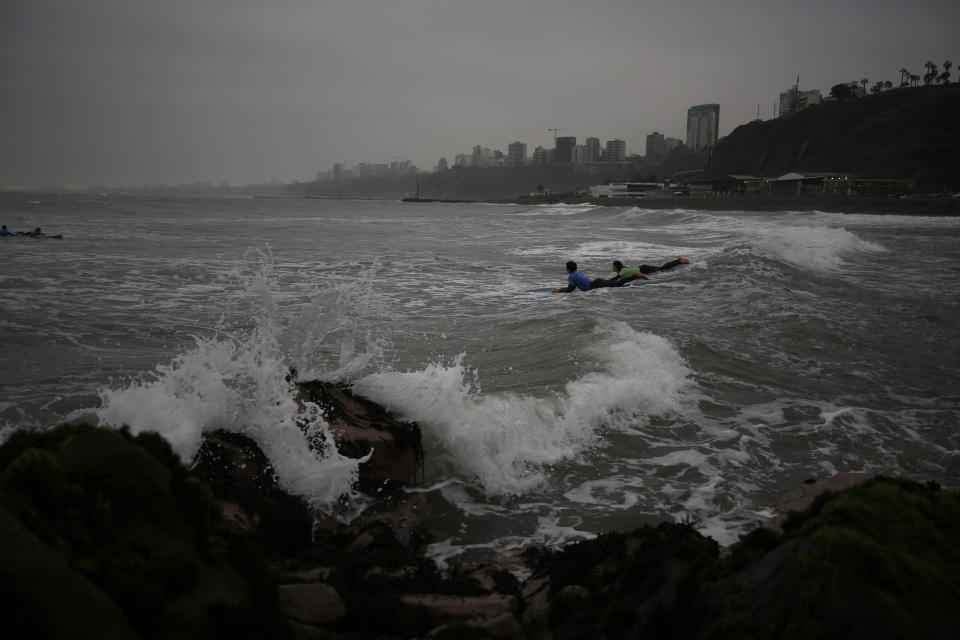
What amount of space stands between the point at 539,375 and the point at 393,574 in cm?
554

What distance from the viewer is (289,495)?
5027mm

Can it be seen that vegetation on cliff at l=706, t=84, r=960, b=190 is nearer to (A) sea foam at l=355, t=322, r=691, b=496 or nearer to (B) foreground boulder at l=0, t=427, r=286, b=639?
(A) sea foam at l=355, t=322, r=691, b=496

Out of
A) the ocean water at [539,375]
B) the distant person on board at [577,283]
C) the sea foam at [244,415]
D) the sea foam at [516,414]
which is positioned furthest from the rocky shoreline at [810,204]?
Result: the sea foam at [244,415]

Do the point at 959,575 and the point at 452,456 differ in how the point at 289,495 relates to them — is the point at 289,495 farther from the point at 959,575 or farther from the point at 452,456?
the point at 959,575

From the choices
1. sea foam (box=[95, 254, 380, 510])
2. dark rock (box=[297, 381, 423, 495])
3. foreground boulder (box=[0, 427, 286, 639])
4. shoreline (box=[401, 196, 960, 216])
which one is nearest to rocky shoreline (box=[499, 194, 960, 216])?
shoreline (box=[401, 196, 960, 216])

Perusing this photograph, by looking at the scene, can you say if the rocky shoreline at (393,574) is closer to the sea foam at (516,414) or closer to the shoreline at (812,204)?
the sea foam at (516,414)

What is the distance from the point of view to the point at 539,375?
9438mm

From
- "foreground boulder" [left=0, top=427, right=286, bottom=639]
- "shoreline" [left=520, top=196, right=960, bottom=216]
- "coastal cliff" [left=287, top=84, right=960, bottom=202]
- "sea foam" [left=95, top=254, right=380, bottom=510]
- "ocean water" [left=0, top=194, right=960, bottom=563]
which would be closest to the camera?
"foreground boulder" [left=0, top=427, right=286, bottom=639]

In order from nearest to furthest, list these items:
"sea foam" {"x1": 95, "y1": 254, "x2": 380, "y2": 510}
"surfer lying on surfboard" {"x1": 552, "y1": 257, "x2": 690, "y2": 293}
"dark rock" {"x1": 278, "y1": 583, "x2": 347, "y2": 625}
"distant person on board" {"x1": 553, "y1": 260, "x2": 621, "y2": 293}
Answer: "dark rock" {"x1": 278, "y1": 583, "x2": 347, "y2": 625}, "sea foam" {"x1": 95, "y1": 254, "x2": 380, "y2": 510}, "distant person on board" {"x1": 553, "y1": 260, "x2": 621, "y2": 293}, "surfer lying on surfboard" {"x1": 552, "y1": 257, "x2": 690, "y2": 293}

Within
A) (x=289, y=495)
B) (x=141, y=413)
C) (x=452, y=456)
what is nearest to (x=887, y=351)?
(x=452, y=456)

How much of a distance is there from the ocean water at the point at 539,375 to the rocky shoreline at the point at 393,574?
1113 mm

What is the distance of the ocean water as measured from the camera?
5719mm

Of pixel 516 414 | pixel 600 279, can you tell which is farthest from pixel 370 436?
pixel 600 279

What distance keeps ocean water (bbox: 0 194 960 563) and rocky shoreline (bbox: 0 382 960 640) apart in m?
1.11
